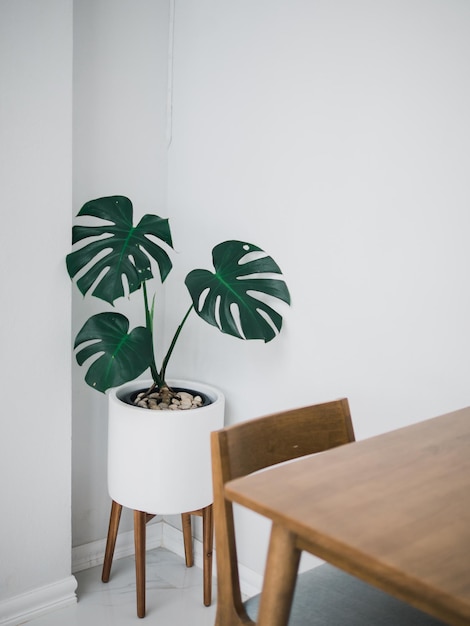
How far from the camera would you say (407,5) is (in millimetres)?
1712

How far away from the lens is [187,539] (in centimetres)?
242

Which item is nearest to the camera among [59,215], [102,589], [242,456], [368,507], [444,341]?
[368,507]

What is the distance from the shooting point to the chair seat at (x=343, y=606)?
42.3 inches

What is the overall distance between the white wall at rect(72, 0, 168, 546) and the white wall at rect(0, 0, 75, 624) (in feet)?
0.88

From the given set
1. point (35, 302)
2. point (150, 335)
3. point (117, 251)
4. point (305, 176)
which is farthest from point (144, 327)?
point (305, 176)

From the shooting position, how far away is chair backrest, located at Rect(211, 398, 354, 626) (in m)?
1.10

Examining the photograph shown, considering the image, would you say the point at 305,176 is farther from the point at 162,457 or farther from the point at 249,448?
the point at 249,448

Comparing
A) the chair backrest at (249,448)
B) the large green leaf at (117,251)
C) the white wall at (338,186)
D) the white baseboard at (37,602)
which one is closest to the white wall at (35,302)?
the white baseboard at (37,602)

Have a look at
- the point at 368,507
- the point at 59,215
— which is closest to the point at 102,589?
the point at 59,215

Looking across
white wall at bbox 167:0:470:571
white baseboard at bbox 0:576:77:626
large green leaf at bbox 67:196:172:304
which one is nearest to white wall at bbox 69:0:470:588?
white wall at bbox 167:0:470:571

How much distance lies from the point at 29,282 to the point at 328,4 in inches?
49.3

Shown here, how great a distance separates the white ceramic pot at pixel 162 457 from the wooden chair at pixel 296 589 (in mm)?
788

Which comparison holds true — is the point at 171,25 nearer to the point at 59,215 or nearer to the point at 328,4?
the point at 328,4

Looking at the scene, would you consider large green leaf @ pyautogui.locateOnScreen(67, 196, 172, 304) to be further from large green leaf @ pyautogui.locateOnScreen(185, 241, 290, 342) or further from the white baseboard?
the white baseboard
